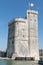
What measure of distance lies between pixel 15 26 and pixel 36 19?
8.42m

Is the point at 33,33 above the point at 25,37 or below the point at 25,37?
above

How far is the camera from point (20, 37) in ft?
229

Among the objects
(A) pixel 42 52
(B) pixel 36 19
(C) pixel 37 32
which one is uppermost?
(B) pixel 36 19

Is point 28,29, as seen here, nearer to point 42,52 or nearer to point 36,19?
point 36,19

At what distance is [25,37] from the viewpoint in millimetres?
70500

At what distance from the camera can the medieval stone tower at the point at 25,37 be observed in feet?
228

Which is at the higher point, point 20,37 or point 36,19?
point 36,19

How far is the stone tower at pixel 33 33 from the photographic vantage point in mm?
69438

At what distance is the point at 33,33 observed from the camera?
2773 inches

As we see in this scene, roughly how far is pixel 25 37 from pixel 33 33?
3.32 m

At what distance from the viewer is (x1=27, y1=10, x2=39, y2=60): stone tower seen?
2734 inches

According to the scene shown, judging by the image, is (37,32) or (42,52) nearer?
(37,32)

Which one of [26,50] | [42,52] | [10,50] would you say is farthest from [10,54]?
[42,52]

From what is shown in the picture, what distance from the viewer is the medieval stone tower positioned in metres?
69.4
